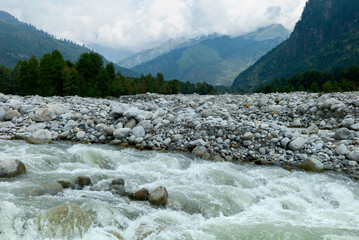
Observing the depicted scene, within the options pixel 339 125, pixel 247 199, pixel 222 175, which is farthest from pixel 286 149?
pixel 339 125

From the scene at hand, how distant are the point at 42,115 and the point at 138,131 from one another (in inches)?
267

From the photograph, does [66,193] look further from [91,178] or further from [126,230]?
[126,230]

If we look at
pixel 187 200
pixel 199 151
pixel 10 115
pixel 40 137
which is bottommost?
pixel 187 200

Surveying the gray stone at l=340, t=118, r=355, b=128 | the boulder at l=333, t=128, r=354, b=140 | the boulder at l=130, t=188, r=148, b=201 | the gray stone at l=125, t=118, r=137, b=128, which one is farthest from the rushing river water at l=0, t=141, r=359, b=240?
the gray stone at l=340, t=118, r=355, b=128

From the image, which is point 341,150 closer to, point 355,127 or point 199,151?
point 355,127

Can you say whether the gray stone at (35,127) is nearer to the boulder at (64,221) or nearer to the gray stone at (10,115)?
the gray stone at (10,115)

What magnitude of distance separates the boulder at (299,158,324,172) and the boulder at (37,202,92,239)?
979cm

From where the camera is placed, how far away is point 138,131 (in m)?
15.1

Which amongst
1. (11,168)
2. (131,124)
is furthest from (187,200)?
(131,124)

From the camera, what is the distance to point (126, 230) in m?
6.02

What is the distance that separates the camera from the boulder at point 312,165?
445 inches

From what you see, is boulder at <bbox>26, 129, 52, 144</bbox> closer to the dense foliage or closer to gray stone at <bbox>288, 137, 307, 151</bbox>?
gray stone at <bbox>288, 137, 307, 151</bbox>

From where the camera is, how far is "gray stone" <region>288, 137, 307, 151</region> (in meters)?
13.0

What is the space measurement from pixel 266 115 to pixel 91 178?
16.5 meters
